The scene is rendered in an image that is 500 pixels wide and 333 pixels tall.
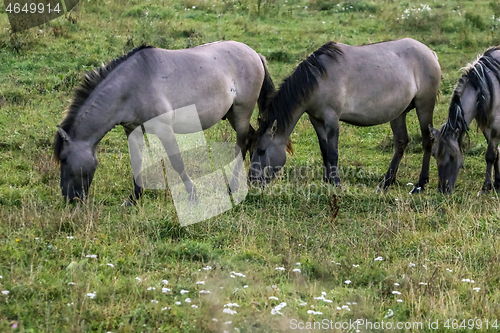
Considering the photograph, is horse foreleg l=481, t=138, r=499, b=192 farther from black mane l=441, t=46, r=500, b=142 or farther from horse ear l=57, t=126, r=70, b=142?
horse ear l=57, t=126, r=70, b=142

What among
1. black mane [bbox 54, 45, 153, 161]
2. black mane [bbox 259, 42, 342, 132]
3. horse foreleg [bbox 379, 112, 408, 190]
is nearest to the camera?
black mane [bbox 54, 45, 153, 161]

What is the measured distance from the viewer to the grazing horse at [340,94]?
6.74m

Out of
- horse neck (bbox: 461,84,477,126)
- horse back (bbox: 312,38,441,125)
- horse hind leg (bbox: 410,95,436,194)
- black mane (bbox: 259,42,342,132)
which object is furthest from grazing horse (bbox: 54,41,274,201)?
horse neck (bbox: 461,84,477,126)

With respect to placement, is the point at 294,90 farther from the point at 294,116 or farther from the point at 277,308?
the point at 277,308

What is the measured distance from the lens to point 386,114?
285 inches

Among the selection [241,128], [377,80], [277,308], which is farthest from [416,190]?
[277,308]

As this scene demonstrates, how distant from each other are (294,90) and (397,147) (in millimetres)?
2064

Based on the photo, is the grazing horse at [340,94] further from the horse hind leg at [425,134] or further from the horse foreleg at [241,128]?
the horse foreleg at [241,128]

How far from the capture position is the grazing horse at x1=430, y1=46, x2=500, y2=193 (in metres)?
6.54

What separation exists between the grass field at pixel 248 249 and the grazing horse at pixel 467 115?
1.40 ft

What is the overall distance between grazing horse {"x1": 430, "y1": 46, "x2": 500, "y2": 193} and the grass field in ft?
1.40

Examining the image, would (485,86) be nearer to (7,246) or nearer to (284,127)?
(284,127)

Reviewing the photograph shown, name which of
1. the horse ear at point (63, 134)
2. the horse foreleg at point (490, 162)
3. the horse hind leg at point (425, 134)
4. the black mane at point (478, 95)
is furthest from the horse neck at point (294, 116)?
the horse ear at point (63, 134)

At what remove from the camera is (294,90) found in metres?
Result: 6.68
